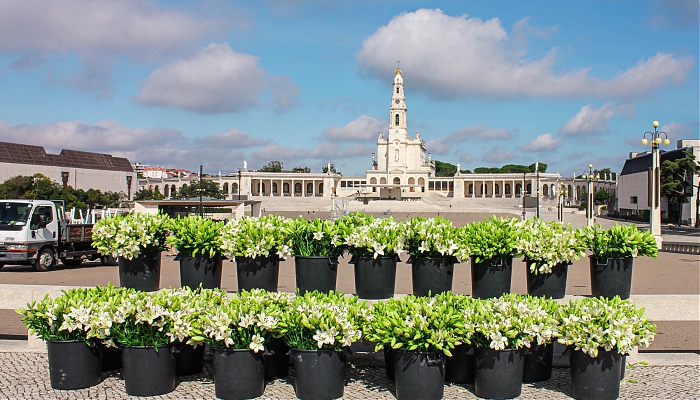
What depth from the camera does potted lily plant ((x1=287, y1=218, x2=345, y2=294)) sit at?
685cm

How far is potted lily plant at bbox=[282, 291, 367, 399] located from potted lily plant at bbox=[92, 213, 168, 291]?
252 centimetres

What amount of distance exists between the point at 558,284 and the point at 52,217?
14.8 metres

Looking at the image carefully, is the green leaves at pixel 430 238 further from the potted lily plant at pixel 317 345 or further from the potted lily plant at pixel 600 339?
the potted lily plant at pixel 600 339

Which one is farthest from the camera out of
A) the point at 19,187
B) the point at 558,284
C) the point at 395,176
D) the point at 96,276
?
the point at 395,176

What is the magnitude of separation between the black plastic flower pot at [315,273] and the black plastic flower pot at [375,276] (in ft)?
1.11

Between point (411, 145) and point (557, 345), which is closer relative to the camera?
point (557, 345)

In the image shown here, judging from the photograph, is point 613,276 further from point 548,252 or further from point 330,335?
point 330,335

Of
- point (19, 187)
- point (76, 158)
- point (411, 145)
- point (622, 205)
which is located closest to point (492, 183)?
point (411, 145)

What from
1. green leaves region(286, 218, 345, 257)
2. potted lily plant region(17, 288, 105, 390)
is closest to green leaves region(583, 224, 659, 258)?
green leaves region(286, 218, 345, 257)

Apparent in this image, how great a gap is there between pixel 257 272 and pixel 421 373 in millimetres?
2508

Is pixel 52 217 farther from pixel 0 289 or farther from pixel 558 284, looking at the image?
pixel 558 284

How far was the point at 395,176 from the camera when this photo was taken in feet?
358

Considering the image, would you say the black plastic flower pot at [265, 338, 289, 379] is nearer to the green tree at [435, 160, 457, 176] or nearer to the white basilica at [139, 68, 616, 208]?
the white basilica at [139, 68, 616, 208]

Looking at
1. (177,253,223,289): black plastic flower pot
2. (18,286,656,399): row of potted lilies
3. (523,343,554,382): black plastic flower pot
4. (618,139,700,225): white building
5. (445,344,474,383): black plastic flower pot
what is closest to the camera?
(18,286,656,399): row of potted lilies
